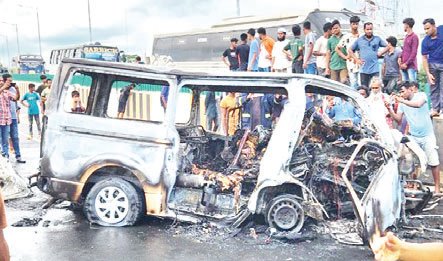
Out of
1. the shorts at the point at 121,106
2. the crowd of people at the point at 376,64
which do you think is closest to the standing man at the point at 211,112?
the shorts at the point at 121,106

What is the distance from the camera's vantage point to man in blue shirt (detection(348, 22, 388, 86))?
10.5m

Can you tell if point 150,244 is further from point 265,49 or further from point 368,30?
point 265,49

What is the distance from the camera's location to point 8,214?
7.44 metres

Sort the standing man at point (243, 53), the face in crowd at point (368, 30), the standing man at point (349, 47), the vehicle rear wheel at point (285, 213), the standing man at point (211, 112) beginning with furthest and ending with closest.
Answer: the standing man at point (243, 53) → the standing man at point (349, 47) → the face in crowd at point (368, 30) → the standing man at point (211, 112) → the vehicle rear wheel at point (285, 213)

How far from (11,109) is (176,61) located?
17.5m

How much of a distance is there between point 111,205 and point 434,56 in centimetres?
717

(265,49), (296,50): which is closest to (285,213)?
(296,50)

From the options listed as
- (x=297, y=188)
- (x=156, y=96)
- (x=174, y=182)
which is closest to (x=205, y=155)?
(x=174, y=182)

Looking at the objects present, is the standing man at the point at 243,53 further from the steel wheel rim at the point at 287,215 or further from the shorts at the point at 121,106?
the steel wheel rim at the point at 287,215

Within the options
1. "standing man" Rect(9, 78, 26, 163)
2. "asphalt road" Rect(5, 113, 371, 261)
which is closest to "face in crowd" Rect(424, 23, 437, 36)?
"asphalt road" Rect(5, 113, 371, 261)

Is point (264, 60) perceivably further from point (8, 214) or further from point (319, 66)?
point (8, 214)

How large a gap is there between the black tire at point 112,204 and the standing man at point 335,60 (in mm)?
6186

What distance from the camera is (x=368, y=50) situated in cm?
1057

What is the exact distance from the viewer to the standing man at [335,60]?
11.2 metres
